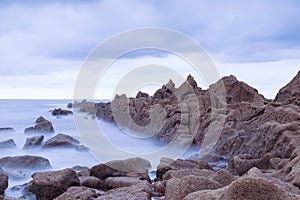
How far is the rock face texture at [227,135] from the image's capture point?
4.93 m

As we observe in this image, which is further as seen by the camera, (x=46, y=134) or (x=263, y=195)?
(x=46, y=134)

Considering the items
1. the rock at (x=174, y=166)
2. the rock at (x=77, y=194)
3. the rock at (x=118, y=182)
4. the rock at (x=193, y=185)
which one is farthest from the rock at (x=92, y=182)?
the rock at (x=193, y=185)

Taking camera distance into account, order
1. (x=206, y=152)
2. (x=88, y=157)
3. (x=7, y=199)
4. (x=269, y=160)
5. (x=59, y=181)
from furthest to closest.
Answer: (x=88, y=157), (x=206, y=152), (x=269, y=160), (x=59, y=181), (x=7, y=199)

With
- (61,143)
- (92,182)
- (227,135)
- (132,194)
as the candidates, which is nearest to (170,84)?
(61,143)

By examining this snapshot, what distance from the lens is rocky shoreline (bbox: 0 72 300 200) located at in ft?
16.7

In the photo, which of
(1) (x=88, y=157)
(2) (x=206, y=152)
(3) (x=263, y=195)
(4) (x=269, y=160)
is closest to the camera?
(3) (x=263, y=195)

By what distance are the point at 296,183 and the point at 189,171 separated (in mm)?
2511

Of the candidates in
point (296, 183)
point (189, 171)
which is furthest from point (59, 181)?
point (296, 183)

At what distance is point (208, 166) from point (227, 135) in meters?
3.54

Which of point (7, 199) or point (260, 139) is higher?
point (260, 139)

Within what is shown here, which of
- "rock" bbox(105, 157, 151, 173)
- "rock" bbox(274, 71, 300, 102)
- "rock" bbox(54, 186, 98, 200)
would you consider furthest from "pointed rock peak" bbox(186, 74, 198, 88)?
"rock" bbox(54, 186, 98, 200)

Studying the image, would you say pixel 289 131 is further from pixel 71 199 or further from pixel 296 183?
pixel 71 199

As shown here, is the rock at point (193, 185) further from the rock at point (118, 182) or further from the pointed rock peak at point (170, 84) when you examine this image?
the pointed rock peak at point (170, 84)

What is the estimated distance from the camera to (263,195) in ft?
11.5
